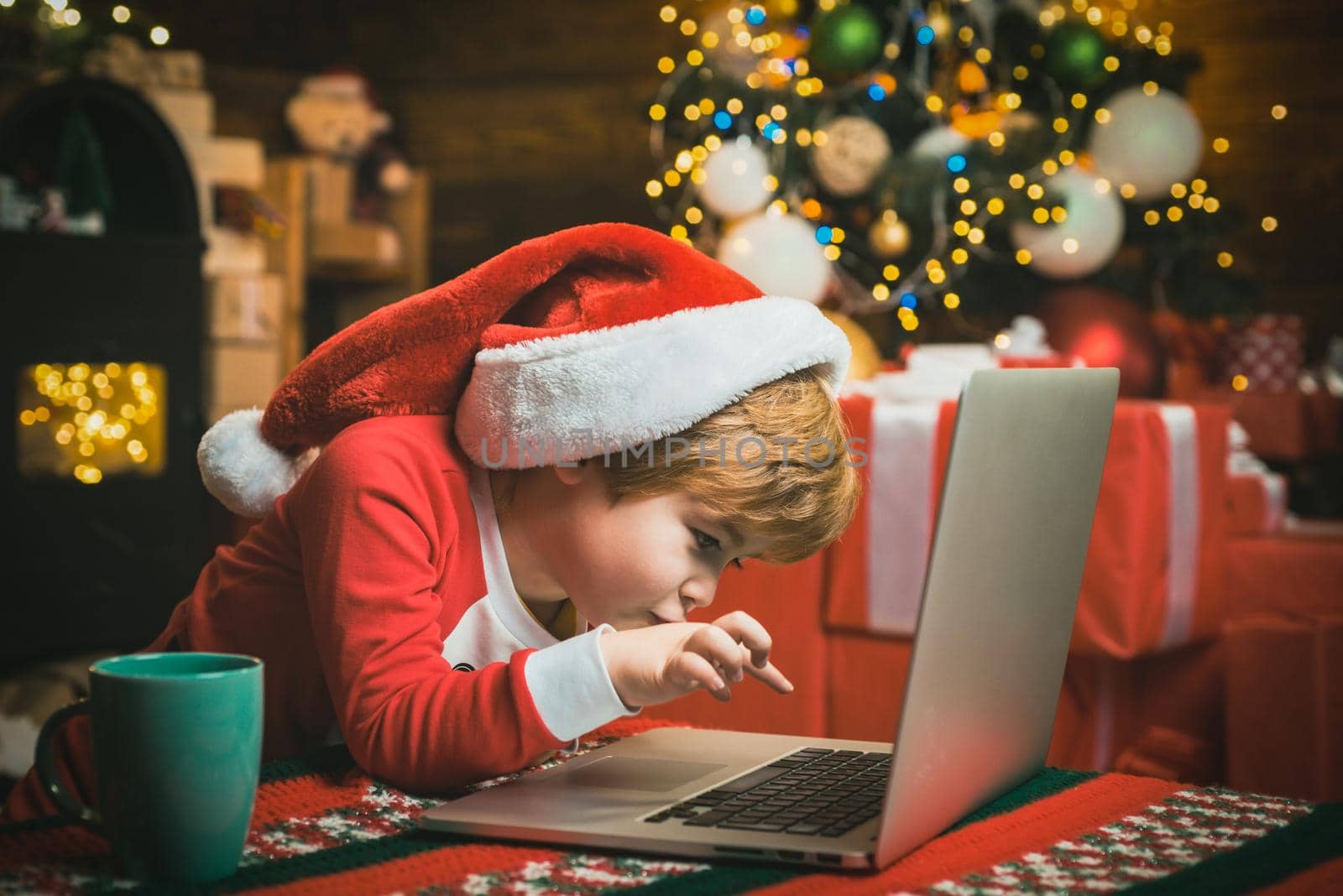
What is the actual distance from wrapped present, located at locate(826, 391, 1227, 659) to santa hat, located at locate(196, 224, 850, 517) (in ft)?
3.35

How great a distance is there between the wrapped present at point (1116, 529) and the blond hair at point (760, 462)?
950 mm

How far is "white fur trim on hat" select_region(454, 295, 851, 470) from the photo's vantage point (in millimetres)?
875

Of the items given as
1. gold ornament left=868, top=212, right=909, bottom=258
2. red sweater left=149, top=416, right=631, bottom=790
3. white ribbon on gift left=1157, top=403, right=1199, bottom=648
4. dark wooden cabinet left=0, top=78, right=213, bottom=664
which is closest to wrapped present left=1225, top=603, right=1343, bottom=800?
white ribbon on gift left=1157, top=403, right=1199, bottom=648

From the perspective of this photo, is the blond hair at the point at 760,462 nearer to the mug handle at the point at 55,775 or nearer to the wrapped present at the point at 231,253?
the mug handle at the point at 55,775

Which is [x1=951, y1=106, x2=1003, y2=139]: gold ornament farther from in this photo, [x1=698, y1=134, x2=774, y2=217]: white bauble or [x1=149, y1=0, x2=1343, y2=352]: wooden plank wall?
[x1=149, y1=0, x2=1343, y2=352]: wooden plank wall

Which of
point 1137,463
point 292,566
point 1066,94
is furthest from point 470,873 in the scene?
point 1066,94

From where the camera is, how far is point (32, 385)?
9.61ft

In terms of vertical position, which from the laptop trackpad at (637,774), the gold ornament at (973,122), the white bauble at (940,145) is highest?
the gold ornament at (973,122)

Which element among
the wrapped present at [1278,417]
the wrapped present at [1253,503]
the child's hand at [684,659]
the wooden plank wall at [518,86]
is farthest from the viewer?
the wooden plank wall at [518,86]

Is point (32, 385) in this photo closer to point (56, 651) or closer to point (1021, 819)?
point (56, 651)

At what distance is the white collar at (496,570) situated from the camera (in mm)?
961

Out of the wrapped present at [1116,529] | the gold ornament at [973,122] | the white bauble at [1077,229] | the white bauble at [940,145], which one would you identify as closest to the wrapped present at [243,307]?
the white bauble at [940,145]

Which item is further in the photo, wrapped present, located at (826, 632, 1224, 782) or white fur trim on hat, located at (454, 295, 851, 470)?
wrapped present, located at (826, 632, 1224, 782)

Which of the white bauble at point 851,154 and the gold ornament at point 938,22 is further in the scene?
the gold ornament at point 938,22
